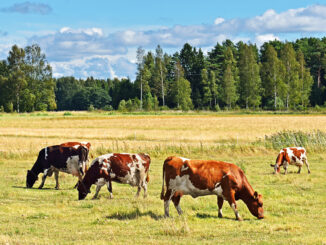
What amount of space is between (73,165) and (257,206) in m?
9.24

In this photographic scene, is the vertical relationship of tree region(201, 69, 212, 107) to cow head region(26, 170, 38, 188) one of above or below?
above

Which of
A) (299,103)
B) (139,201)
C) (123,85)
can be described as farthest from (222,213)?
(123,85)

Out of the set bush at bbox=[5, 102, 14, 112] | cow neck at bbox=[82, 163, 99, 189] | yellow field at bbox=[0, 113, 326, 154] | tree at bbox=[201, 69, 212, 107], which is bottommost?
yellow field at bbox=[0, 113, 326, 154]

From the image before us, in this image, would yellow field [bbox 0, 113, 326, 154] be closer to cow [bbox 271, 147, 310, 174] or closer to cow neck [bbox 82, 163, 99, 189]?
cow [bbox 271, 147, 310, 174]

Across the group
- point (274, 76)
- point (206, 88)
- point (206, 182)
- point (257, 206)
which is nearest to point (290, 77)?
point (274, 76)

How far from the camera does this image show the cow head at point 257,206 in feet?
43.9

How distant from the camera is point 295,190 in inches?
746

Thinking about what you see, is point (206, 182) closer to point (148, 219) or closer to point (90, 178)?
point (148, 219)

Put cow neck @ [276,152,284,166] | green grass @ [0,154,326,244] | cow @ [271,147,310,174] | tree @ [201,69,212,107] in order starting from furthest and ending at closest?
tree @ [201,69,212,107] → cow @ [271,147,310,174] → cow neck @ [276,152,284,166] → green grass @ [0,154,326,244]

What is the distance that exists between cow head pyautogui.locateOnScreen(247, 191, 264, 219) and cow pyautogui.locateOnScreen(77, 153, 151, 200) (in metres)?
4.83

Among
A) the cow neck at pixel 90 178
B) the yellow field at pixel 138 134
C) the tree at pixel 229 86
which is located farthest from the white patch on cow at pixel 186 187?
the tree at pixel 229 86

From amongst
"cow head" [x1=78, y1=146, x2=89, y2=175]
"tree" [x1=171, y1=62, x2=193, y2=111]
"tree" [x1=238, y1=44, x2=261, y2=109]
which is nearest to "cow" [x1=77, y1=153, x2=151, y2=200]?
"cow head" [x1=78, y1=146, x2=89, y2=175]

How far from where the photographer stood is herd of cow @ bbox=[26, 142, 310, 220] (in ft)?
42.8

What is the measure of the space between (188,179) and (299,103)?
5019 inches
